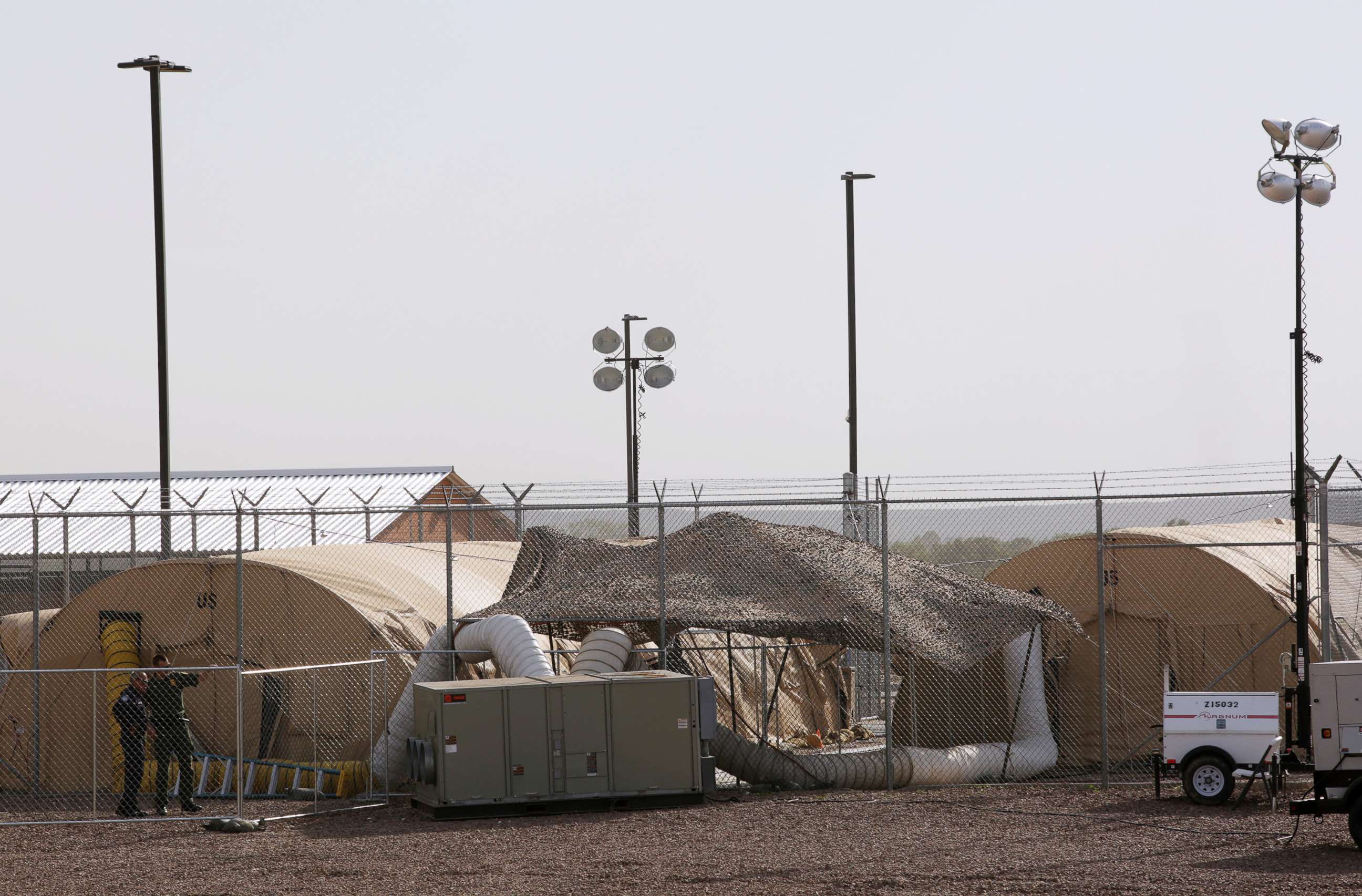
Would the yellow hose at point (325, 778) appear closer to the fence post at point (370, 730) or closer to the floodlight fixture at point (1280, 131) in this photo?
the fence post at point (370, 730)

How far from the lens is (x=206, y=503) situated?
37781mm

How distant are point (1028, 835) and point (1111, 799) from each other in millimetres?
2355

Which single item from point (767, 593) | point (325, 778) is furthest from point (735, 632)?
point (325, 778)

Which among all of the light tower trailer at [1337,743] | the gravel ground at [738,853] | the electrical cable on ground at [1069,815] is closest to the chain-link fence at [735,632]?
the electrical cable on ground at [1069,815]

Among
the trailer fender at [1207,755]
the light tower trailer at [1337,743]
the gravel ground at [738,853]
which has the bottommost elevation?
the gravel ground at [738,853]

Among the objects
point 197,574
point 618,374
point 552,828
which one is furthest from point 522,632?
point 618,374

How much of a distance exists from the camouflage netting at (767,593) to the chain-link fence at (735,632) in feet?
0.11

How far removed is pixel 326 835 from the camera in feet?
44.9

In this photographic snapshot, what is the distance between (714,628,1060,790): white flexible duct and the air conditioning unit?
976 millimetres

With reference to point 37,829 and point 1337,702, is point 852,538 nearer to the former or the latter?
point 1337,702

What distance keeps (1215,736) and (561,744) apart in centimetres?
608

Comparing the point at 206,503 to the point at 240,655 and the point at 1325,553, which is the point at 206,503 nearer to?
the point at 240,655

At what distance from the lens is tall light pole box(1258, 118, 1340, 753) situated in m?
14.1

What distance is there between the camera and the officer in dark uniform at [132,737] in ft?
49.1
